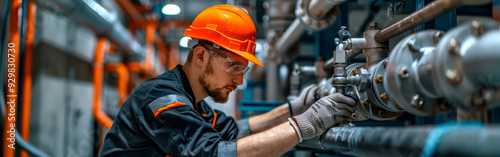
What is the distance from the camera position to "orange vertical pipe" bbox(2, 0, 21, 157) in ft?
6.46

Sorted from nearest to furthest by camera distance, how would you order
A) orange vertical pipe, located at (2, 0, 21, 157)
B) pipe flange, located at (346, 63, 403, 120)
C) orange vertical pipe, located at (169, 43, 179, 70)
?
pipe flange, located at (346, 63, 403, 120) → orange vertical pipe, located at (2, 0, 21, 157) → orange vertical pipe, located at (169, 43, 179, 70)

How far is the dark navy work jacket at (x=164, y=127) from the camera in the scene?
111cm

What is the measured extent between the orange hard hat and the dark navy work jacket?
0.61 ft

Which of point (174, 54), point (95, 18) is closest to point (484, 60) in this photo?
point (95, 18)

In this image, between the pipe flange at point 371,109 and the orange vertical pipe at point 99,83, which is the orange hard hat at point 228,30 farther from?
the orange vertical pipe at point 99,83

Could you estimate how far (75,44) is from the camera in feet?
12.9

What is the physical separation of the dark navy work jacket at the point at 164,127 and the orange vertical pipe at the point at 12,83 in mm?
942

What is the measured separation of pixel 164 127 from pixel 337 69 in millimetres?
541

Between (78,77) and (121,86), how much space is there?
0.60 m

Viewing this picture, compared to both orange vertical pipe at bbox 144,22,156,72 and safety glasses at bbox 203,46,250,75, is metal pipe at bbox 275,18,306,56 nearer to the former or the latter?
safety glasses at bbox 203,46,250,75

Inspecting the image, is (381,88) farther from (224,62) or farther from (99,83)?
(99,83)

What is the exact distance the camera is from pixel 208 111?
5.38 ft

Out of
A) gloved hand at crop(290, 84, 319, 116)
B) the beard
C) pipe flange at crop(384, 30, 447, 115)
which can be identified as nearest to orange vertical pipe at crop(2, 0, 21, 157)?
the beard

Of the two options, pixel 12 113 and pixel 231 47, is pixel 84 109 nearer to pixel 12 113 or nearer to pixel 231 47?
pixel 12 113
